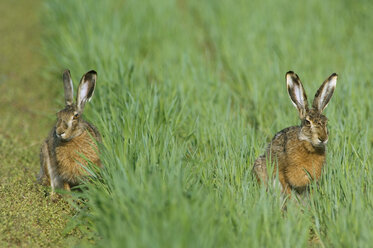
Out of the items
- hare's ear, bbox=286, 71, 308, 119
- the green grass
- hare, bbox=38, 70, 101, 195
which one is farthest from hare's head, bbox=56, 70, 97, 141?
hare's ear, bbox=286, 71, 308, 119

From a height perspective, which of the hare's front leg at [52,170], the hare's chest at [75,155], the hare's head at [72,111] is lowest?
the hare's front leg at [52,170]

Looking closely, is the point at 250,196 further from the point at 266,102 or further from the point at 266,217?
the point at 266,102

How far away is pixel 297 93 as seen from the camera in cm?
436

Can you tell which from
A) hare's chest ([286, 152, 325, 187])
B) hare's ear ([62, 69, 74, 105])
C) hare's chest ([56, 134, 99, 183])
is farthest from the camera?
hare's ear ([62, 69, 74, 105])

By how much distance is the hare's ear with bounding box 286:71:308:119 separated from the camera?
14.1 feet

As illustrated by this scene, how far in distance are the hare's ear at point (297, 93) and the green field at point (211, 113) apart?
43 centimetres

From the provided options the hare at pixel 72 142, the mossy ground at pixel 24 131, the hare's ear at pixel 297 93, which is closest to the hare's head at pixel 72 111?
the hare at pixel 72 142

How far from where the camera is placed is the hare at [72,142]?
14.4ft

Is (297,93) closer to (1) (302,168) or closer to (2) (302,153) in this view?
(2) (302,153)

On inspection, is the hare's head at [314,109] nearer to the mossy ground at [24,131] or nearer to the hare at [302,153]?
the hare at [302,153]

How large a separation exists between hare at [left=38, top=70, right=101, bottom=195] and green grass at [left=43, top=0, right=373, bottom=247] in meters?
0.19

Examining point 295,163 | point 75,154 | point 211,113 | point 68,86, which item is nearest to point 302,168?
point 295,163

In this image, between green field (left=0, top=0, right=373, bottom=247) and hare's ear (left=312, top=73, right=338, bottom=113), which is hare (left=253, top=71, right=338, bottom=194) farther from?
green field (left=0, top=0, right=373, bottom=247)

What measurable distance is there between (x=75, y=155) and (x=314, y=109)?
6.23ft
